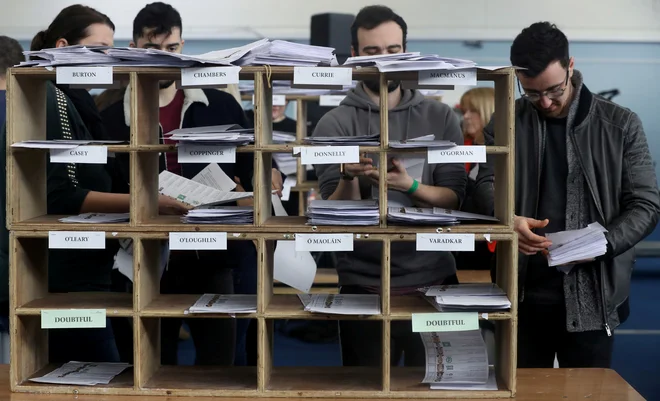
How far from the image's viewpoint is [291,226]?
211 cm

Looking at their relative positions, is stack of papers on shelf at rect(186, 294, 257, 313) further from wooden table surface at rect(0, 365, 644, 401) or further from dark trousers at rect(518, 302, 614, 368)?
dark trousers at rect(518, 302, 614, 368)

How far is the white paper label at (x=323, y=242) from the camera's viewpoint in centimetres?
207

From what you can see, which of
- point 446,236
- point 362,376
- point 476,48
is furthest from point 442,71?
point 476,48

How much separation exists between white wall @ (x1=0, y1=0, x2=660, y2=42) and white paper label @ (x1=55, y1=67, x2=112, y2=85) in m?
4.45

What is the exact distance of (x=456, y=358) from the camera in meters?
2.21

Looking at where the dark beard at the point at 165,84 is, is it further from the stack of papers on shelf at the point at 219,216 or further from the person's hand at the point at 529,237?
the person's hand at the point at 529,237

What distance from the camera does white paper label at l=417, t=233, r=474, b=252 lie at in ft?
6.79

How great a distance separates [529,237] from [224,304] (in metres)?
0.90

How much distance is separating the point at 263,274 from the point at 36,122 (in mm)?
778

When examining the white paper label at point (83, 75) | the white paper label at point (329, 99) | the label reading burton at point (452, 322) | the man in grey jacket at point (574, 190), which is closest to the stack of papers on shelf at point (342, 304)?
the label reading burton at point (452, 322)

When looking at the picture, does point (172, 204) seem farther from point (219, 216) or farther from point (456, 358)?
point (456, 358)

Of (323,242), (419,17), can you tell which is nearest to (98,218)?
(323,242)

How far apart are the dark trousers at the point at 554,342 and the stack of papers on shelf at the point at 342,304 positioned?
58 centimetres

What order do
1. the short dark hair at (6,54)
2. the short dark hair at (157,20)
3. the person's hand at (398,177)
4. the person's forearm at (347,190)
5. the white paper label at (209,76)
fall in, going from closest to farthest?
the white paper label at (209,76) → the person's hand at (398,177) → the person's forearm at (347,190) → the short dark hair at (157,20) → the short dark hair at (6,54)
